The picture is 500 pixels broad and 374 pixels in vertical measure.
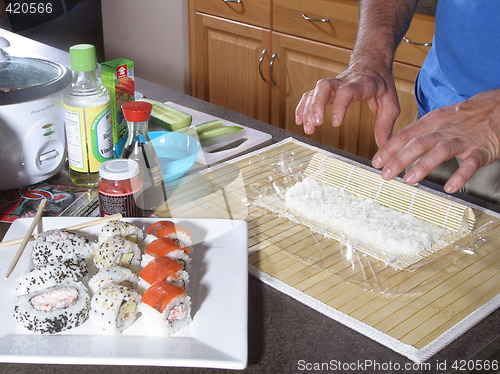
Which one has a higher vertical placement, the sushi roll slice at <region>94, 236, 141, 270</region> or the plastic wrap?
the sushi roll slice at <region>94, 236, 141, 270</region>

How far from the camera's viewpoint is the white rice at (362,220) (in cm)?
98

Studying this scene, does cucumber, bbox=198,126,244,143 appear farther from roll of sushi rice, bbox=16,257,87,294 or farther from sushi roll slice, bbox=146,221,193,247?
roll of sushi rice, bbox=16,257,87,294

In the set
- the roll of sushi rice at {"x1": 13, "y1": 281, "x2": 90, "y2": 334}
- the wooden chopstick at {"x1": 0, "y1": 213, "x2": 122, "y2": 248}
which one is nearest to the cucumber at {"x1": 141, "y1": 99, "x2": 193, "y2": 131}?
the wooden chopstick at {"x1": 0, "y1": 213, "x2": 122, "y2": 248}

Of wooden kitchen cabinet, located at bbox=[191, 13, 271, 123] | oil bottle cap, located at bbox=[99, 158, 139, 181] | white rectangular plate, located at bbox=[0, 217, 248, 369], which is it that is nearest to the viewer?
white rectangular plate, located at bbox=[0, 217, 248, 369]

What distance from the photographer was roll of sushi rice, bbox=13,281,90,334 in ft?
2.42

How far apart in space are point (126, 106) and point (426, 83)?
858 millimetres

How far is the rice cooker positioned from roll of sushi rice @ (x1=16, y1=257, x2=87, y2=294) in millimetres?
352

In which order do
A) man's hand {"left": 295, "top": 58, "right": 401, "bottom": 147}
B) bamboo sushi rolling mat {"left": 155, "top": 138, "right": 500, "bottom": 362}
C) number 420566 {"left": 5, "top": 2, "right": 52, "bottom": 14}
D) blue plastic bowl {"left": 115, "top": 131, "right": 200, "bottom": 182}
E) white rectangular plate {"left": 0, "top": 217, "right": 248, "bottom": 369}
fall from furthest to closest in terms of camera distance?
1. number 420566 {"left": 5, "top": 2, "right": 52, "bottom": 14}
2. blue plastic bowl {"left": 115, "top": 131, "right": 200, "bottom": 182}
3. man's hand {"left": 295, "top": 58, "right": 401, "bottom": 147}
4. bamboo sushi rolling mat {"left": 155, "top": 138, "right": 500, "bottom": 362}
5. white rectangular plate {"left": 0, "top": 217, "right": 248, "bottom": 369}

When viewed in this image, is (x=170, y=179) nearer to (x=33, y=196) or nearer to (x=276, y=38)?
(x=33, y=196)

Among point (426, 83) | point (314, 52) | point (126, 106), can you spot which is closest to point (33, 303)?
point (126, 106)

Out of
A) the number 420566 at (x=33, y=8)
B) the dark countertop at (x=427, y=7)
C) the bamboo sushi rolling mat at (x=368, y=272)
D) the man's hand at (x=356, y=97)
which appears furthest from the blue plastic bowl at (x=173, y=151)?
the number 420566 at (x=33, y=8)

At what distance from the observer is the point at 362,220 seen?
1020mm

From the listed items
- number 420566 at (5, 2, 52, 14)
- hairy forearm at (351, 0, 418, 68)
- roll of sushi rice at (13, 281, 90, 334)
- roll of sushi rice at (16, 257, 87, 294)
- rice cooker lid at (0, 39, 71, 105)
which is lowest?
roll of sushi rice at (13, 281, 90, 334)

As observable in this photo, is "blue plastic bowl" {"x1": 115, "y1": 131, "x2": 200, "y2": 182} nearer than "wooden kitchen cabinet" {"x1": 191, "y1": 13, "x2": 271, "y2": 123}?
Yes
